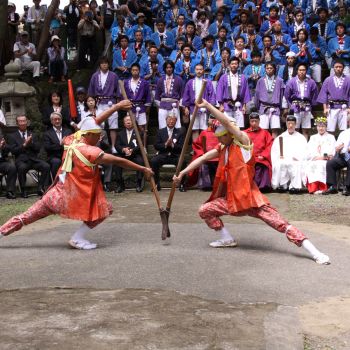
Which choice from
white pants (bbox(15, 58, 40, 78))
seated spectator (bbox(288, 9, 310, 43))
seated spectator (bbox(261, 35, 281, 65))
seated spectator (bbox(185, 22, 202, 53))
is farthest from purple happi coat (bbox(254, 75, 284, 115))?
white pants (bbox(15, 58, 40, 78))

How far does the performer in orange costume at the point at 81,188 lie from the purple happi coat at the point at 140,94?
5.52 meters

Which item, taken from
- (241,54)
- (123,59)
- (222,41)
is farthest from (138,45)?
(241,54)

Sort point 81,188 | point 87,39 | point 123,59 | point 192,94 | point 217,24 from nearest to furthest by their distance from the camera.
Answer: point 81,188, point 192,94, point 123,59, point 217,24, point 87,39

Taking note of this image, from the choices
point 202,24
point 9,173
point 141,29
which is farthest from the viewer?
point 202,24

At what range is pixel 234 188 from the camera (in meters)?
6.98

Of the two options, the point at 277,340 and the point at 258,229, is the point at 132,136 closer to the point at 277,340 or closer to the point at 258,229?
the point at 258,229

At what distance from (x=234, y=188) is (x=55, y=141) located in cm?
552

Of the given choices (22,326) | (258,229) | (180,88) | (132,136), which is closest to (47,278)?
(22,326)

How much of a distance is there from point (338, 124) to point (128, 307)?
8.46 meters

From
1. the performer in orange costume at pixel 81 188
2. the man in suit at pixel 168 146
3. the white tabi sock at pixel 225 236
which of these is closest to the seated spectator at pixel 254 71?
the man in suit at pixel 168 146

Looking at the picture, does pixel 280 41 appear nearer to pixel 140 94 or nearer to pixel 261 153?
pixel 261 153

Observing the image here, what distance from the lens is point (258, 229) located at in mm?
8289

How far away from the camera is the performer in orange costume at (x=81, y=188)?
7.14m

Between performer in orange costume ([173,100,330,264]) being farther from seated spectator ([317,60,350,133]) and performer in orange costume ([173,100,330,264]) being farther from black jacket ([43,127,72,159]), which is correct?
seated spectator ([317,60,350,133])
